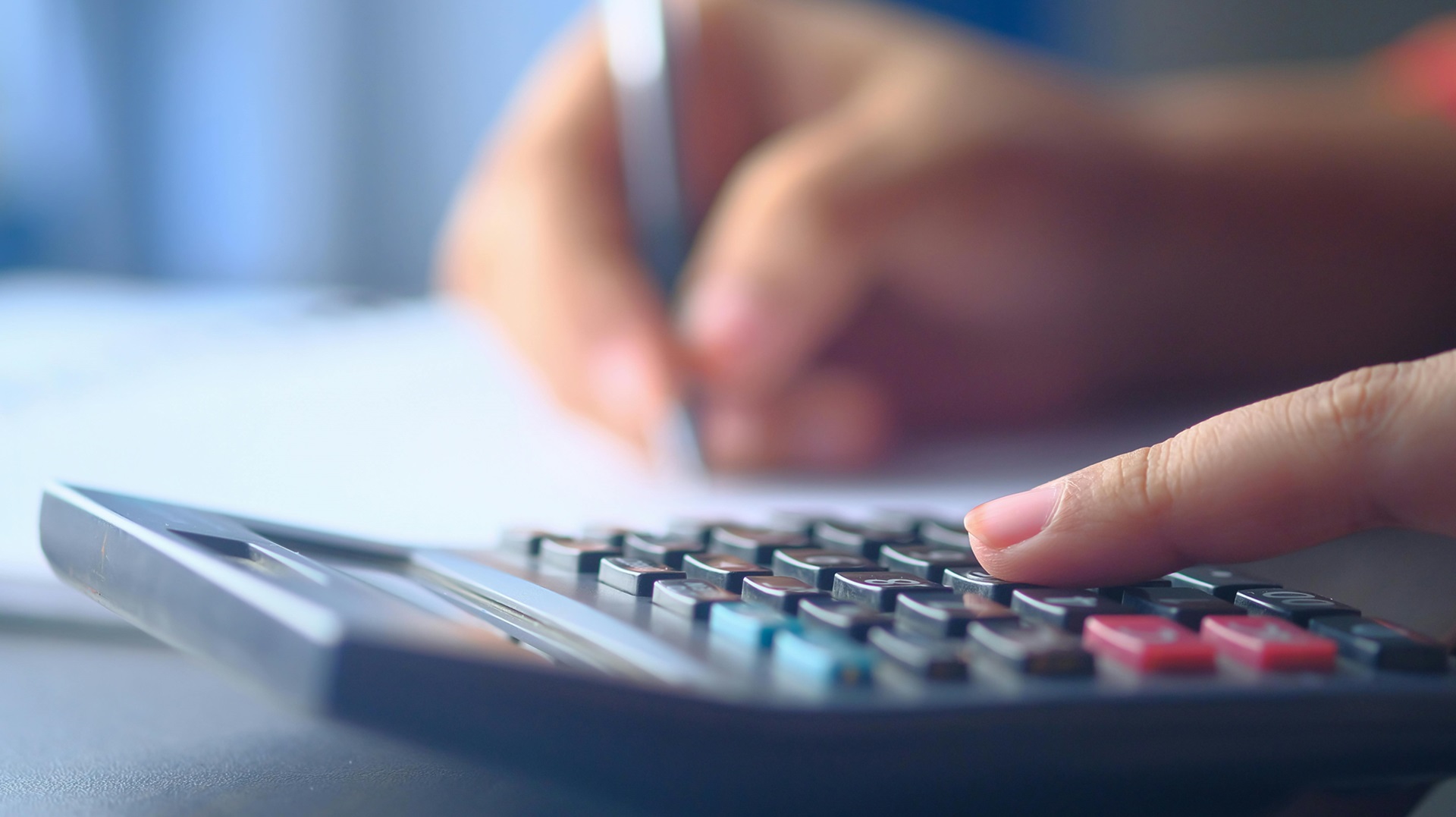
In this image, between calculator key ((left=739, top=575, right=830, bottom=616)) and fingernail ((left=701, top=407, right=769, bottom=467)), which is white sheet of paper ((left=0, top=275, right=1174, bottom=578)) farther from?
calculator key ((left=739, top=575, right=830, bottom=616))

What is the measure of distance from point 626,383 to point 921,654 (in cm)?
47

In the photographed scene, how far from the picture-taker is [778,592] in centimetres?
25

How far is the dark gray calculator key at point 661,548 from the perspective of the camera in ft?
1.00

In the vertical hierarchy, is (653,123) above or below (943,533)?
above

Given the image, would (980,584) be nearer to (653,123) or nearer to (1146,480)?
(1146,480)

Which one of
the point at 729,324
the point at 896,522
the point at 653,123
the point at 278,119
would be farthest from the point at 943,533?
the point at 278,119

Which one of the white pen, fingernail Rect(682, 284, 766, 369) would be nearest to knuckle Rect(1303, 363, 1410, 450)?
fingernail Rect(682, 284, 766, 369)

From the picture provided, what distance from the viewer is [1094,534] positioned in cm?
27

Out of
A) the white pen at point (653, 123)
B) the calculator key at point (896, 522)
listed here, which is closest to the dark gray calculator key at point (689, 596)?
the calculator key at point (896, 522)

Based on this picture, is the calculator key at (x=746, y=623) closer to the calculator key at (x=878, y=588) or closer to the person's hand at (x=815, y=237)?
the calculator key at (x=878, y=588)

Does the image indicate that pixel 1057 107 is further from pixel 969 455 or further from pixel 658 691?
pixel 658 691

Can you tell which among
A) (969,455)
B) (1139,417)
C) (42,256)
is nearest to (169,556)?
(969,455)

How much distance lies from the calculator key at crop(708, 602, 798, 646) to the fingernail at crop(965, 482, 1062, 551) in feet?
0.19

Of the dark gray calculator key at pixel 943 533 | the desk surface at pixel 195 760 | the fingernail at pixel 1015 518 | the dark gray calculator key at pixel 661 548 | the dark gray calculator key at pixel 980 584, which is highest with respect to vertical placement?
the fingernail at pixel 1015 518
